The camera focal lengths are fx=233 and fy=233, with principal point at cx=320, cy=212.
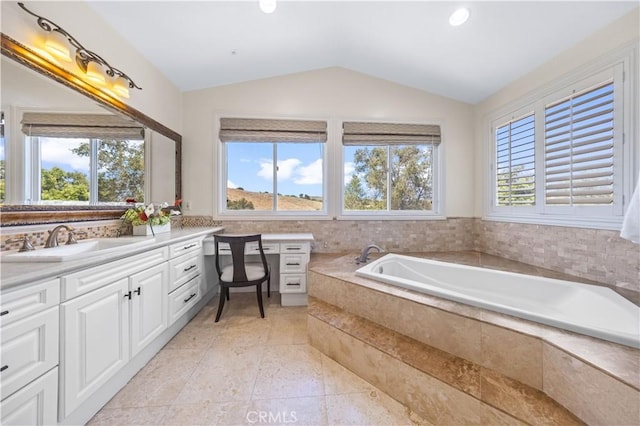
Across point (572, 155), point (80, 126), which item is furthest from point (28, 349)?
point (572, 155)

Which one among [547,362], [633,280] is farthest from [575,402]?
[633,280]

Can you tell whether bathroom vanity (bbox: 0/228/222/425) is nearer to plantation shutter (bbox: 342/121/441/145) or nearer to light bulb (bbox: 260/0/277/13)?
light bulb (bbox: 260/0/277/13)

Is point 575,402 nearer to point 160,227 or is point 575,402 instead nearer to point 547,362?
point 547,362

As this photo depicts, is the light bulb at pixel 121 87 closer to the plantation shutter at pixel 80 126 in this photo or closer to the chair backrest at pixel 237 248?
the plantation shutter at pixel 80 126

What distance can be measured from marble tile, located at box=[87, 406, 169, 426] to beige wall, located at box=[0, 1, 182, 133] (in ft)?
6.85

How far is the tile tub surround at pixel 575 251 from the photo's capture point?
1.62 meters

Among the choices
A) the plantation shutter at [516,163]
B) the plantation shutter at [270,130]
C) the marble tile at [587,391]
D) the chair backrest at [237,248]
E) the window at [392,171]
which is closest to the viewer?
the marble tile at [587,391]

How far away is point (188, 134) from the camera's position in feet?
9.62

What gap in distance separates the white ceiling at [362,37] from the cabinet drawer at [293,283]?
2.41m

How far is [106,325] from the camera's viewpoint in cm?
127

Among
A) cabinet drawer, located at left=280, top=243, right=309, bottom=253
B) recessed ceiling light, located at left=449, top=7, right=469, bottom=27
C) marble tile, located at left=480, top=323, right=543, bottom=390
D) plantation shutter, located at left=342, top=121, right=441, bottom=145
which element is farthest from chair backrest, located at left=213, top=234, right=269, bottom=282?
recessed ceiling light, located at left=449, top=7, right=469, bottom=27

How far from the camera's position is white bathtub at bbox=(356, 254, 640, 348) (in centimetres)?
114

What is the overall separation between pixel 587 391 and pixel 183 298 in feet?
8.18

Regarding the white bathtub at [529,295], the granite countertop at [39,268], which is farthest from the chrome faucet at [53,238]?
the white bathtub at [529,295]
